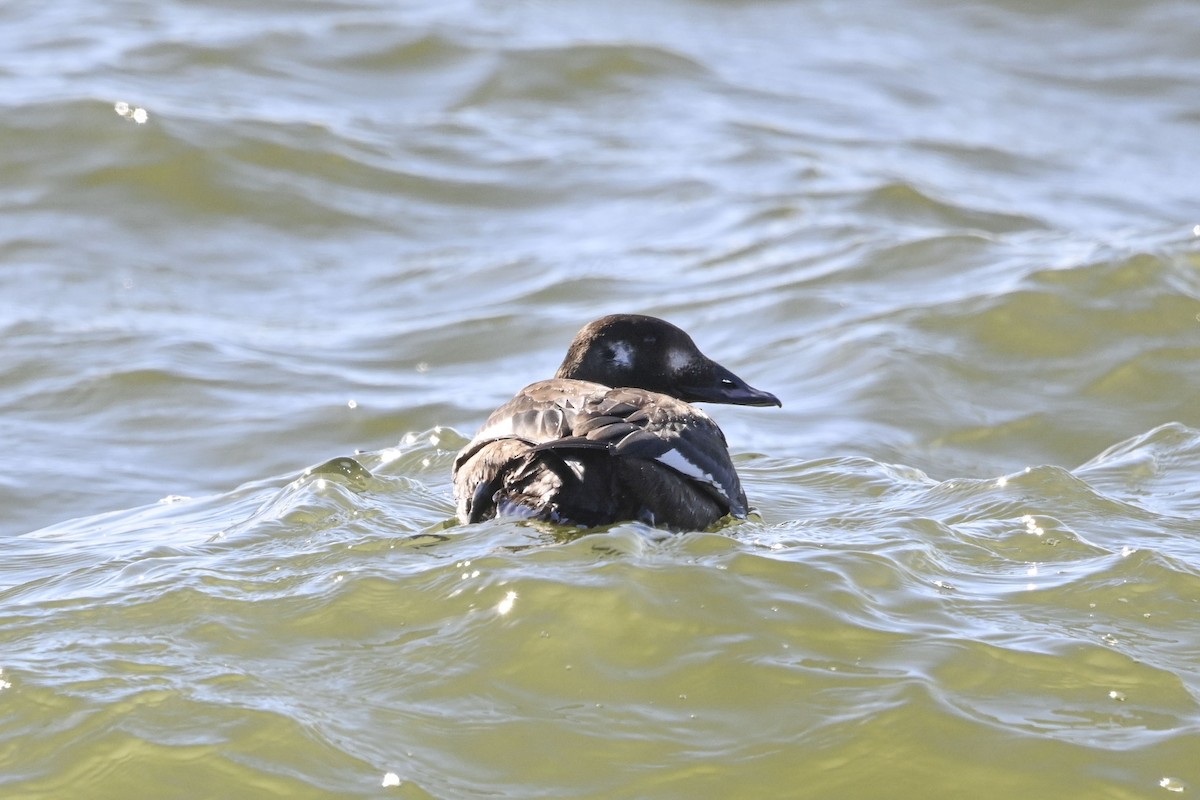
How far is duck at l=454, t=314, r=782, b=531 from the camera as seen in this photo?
209 inches

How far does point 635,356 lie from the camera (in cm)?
646

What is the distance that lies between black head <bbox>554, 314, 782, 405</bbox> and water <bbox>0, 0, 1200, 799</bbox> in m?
0.66

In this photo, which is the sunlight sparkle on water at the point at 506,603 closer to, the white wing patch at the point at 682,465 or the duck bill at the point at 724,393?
the white wing patch at the point at 682,465

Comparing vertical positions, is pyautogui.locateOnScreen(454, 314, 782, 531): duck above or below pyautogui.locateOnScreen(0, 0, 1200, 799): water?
above

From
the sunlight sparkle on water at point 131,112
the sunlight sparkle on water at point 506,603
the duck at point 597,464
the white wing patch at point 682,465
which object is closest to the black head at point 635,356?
the duck at point 597,464

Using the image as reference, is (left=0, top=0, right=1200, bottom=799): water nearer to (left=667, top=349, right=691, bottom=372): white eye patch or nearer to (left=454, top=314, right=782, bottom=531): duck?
(left=454, top=314, right=782, bottom=531): duck

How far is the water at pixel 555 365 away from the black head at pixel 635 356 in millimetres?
658

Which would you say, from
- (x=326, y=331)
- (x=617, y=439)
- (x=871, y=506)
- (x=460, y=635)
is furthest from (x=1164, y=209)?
(x=460, y=635)

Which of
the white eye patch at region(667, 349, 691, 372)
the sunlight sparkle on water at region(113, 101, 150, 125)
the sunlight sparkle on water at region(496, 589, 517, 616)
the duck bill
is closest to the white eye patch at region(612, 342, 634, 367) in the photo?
the white eye patch at region(667, 349, 691, 372)

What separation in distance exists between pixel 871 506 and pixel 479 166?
26.8 ft

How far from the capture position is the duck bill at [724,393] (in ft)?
21.8

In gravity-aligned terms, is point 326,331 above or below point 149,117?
below

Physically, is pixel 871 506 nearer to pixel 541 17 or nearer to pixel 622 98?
pixel 622 98

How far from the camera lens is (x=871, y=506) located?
638cm
